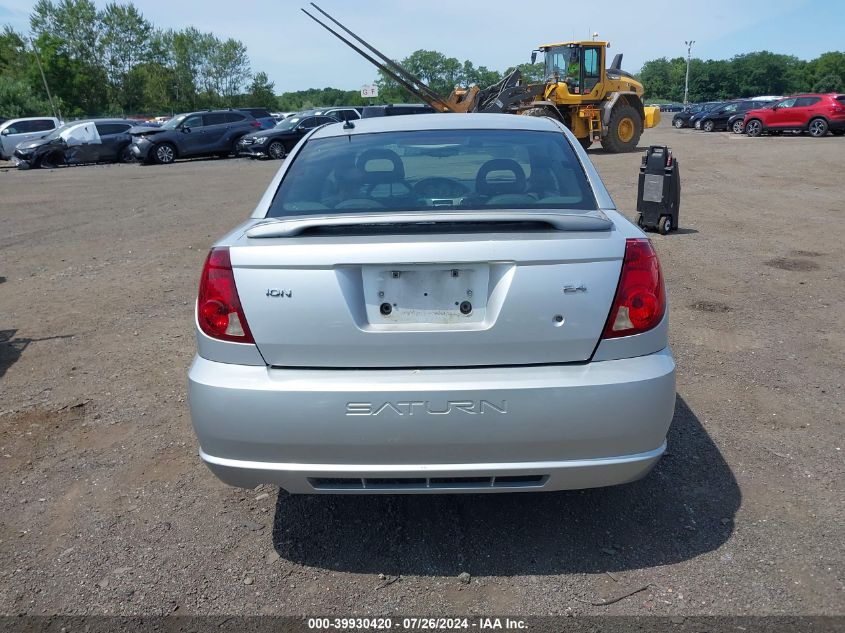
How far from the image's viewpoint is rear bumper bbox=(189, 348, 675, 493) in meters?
2.50

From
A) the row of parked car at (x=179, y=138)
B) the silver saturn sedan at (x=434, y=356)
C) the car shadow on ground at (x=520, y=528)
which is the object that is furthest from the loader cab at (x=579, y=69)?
the silver saturn sedan at (x=434, y=356)

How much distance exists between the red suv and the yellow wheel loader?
403 inches

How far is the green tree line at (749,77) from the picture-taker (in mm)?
122250

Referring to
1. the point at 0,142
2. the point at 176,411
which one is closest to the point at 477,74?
the point at 0,142

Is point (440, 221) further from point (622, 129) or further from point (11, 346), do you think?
point (622, 129)

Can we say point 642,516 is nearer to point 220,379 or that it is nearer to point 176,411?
point 220,379

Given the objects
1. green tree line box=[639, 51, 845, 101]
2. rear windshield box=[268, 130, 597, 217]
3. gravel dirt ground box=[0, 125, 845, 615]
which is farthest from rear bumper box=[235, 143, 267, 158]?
green tree line box=[639, 51, 845, 101]

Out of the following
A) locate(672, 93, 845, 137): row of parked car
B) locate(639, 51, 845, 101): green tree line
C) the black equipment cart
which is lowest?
locate(639, 51, 845, 101): green tree line

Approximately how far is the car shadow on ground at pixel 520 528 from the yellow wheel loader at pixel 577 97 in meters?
19.4

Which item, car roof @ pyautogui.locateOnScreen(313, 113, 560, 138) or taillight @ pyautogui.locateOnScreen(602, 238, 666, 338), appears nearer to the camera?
taillight @ pyautogui.locateOnScreen(602, 238, 666, 338)

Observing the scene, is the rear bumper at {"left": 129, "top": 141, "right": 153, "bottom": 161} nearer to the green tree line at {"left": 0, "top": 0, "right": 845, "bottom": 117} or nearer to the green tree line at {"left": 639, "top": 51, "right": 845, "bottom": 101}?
the green tree line at {"left": 0, "top": 0, "right": 845, "bottom": 117}

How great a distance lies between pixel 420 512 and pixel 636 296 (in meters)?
1.43

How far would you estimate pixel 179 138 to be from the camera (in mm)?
26328

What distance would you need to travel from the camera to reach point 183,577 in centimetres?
281
